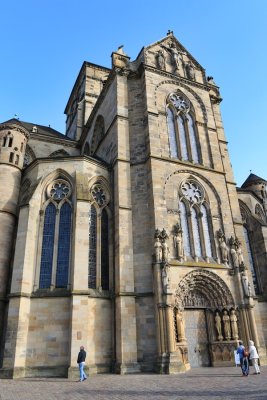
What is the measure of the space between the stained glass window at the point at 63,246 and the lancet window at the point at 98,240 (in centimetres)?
116

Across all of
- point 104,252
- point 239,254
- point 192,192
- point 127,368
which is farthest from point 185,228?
point 127,368

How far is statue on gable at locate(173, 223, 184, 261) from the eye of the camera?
655 inches

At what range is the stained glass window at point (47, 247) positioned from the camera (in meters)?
15.4

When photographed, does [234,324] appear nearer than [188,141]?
Yes

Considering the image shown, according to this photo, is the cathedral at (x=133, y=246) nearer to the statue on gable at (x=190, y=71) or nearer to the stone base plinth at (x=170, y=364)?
the stone base plinth at (x=170, y=364)

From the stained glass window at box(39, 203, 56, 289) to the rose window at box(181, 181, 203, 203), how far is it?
25.3ft

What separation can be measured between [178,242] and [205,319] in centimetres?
422

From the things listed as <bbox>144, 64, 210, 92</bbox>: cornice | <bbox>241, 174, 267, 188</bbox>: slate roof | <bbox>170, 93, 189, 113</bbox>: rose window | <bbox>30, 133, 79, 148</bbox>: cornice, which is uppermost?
<bbox>144, 64, 210, 92</bbox>: cornice

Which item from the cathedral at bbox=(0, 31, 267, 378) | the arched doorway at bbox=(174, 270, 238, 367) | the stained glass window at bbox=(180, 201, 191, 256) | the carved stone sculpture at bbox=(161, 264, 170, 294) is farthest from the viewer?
the stained glass window at bbox=(180, 201, 191, 256)

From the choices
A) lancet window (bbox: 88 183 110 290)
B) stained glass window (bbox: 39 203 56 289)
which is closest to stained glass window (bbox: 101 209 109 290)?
lancet window (bbox: 88 183 110 290)

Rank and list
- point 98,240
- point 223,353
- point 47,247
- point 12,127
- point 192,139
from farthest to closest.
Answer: point 192,139 → point 12,127 → point 98,240 → point 47,247 → point 223,353

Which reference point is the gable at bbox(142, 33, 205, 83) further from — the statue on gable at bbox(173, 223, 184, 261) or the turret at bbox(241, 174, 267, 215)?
the statue on gable at bbox(173, 223, 184, 261)

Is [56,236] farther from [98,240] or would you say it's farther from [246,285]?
[246,285]

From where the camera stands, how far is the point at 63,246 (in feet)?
53.4
